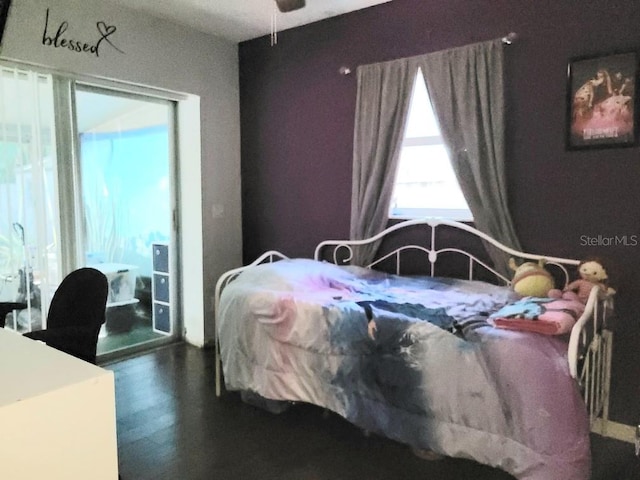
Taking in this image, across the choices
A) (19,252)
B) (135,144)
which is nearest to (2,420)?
(19,252)

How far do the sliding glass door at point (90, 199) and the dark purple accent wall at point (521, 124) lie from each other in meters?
1.01

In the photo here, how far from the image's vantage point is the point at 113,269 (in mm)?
3816

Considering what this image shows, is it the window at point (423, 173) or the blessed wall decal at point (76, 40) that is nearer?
the blessed wall decal at point (76, 40)

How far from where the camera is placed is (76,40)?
3.16 m

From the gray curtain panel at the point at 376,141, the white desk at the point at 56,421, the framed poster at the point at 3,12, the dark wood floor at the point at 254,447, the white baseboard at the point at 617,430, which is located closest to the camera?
the white desk at the point at 56,421

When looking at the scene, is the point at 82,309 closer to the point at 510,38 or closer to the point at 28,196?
the point at 28,196

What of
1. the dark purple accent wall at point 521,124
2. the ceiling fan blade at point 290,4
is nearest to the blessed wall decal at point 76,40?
the dark purple accent wall at point 521,124

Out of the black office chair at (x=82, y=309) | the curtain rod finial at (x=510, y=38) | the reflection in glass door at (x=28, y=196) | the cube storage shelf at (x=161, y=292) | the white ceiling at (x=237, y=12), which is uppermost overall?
the white ceiling at (x=237, y=12)

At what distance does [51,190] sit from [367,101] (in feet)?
6.77

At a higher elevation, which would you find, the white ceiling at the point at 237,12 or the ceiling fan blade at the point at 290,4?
the white ceiling at the point at 237,12

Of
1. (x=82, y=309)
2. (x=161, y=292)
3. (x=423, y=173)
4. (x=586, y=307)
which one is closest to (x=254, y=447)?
(x=82, y=309)

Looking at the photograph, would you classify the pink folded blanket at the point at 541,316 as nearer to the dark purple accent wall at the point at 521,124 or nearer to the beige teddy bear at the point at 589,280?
the beige teddy bear at the point at 589,280

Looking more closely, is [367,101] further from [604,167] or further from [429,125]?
[604,167]

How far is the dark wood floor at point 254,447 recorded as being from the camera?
226 cm
